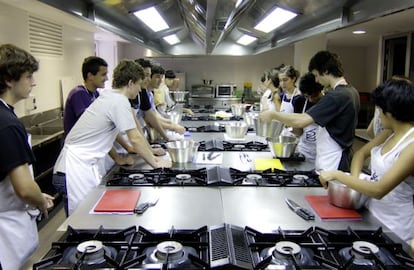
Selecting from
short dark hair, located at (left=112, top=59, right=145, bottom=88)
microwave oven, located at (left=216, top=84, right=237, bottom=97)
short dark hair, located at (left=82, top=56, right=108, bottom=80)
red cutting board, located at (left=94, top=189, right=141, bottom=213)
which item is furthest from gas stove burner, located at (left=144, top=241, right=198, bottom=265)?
microwave oven, located at (left=216, top=84, right=237, bottom=97)

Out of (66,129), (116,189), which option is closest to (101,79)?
(66,129)

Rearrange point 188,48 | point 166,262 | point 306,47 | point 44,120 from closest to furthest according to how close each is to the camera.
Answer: point 166,262 < point 44,120 < point 306,47 < point 188,48

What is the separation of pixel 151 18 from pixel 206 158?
112 centimetres

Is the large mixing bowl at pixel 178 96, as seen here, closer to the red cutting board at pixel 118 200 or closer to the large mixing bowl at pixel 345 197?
the red cutting board at pixel 118 200

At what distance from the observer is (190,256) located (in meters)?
1.05

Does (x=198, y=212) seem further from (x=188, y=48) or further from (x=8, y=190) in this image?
(x=188, y=48)

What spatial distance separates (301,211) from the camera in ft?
4.87

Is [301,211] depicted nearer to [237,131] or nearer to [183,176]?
[183,176]

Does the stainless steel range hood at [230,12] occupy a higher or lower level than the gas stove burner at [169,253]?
higher

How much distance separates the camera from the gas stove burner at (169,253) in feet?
3.52

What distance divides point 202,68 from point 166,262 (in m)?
7.66

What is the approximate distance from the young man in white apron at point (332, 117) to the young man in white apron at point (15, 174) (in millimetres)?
1431

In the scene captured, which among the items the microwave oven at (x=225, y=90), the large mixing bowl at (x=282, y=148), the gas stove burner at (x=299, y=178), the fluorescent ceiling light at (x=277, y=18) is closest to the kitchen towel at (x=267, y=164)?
the large mixing bowl at (x=282, y=148)

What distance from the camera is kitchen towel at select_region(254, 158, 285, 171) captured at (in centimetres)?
218
